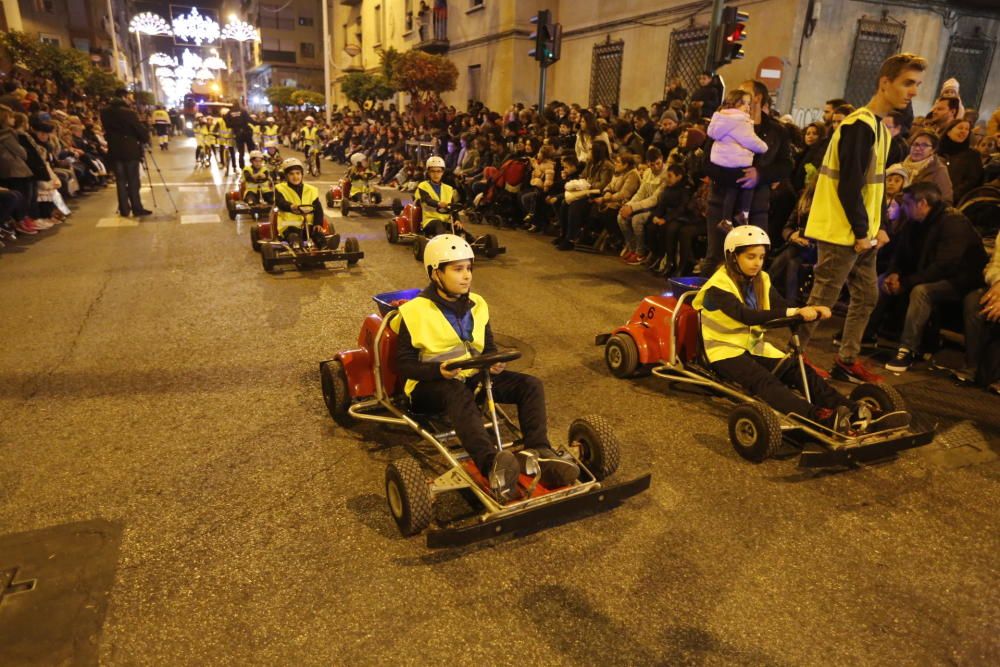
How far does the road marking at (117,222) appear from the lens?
11.8 meters

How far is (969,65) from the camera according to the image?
14.2 metres

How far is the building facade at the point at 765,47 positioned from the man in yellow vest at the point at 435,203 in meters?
6.69

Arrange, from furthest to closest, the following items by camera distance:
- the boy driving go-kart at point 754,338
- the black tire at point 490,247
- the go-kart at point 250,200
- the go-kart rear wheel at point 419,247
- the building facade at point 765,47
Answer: the building facade at point 765,47, the go-kart at point 250,200, the black tire at point 490,247, the go-kart rear wheel at point 419,247, the boy driving go-kart at point 754,338

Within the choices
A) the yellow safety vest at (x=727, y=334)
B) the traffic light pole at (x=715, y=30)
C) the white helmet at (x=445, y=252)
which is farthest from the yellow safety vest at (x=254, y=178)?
the yellow safety vest at (x=727, y=334)

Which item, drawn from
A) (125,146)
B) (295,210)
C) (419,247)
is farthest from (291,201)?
(125,146)

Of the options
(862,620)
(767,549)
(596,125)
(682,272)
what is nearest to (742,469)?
(767,549)

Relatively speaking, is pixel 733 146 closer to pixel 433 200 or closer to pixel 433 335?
pixel 433 335

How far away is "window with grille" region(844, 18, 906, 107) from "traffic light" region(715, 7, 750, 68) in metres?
5.03

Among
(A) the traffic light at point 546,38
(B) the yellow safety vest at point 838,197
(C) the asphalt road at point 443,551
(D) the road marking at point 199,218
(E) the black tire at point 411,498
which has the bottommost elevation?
(C) the asphalt road at point 443,551

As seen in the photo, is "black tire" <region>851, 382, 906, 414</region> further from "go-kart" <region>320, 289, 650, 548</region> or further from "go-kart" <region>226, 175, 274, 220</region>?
"go-kart" <region>226, 175, 274, 220</region>

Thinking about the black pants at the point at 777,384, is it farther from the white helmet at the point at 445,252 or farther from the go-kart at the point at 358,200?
the go-kart at the point at 358,200

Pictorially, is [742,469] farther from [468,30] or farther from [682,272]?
[468,30]

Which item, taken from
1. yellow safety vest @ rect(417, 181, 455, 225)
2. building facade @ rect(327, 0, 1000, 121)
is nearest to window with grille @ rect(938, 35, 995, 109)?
building facade @ rect(327, 0, 1000, 121)

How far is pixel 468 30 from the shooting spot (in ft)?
83.8
